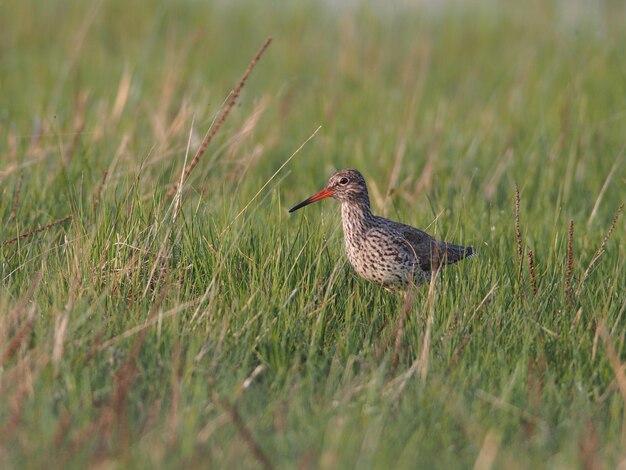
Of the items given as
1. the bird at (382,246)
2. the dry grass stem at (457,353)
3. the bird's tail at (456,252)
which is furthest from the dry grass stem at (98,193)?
the dry grass stem at (457,353)

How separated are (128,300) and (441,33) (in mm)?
8521

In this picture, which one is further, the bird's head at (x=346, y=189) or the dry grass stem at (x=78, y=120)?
the dry grass stem at (x=78, y=120)

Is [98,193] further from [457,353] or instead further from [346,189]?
[457,353]

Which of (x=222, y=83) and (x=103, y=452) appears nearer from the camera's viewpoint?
(x=103, y=452)

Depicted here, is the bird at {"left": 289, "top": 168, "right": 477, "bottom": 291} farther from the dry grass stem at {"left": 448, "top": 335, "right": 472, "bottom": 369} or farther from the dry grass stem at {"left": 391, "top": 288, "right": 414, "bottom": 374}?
the dry grass stem at {"left": 448, "top": 335, "right": 472, "bottom": 369}

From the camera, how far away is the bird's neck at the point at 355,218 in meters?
5.91

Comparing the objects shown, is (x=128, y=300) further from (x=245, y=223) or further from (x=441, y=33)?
(x=441, y=33)

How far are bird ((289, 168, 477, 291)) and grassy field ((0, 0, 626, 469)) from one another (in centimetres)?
12

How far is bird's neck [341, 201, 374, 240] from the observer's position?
591 centimetres

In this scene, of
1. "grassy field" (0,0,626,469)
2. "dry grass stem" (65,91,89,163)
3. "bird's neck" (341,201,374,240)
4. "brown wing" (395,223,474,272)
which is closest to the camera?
"grassy field" (0,0,626,469)

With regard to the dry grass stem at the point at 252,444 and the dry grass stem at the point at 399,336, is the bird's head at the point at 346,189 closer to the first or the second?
the dry grass stem at the point at 399,336

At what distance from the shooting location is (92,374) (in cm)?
418

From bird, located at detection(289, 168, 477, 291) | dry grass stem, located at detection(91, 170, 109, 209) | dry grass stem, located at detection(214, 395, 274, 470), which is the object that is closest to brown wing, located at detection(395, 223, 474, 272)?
bird, located at detection(289, 168, 477, 291)

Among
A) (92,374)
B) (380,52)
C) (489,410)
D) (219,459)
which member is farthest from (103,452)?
(380,52)
